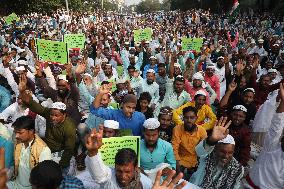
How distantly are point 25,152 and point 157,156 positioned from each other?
1445 mm

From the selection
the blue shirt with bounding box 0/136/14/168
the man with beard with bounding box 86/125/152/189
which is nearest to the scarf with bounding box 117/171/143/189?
→ the man with beard with bounding box 86/125/152/189

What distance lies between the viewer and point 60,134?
13.3ft

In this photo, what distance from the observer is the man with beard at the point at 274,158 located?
11.0ft

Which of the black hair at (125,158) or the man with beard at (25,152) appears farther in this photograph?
the man with beard at (25,152)

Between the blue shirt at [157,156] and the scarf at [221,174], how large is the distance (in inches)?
18.7

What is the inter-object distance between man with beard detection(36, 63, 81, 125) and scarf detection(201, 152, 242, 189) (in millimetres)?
1981

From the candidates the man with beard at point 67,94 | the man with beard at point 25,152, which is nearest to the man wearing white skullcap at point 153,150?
the man with beard at point 25,152

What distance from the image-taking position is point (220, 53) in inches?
418

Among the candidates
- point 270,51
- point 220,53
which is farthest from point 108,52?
point 270,51

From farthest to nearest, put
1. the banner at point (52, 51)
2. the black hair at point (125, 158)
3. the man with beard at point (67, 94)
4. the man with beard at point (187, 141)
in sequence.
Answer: the banner at point (52, 51) < the man with beard at point (67, 94) < the man with beard at point (187, 141) < the black hair at point (125, 158)

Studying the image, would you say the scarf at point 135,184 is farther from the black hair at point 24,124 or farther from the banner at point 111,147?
the black hair at point 24,124

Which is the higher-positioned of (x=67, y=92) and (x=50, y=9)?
(x=67, y=92)

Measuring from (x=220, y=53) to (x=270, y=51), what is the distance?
230cm

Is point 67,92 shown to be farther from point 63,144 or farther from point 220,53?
point 220,53
